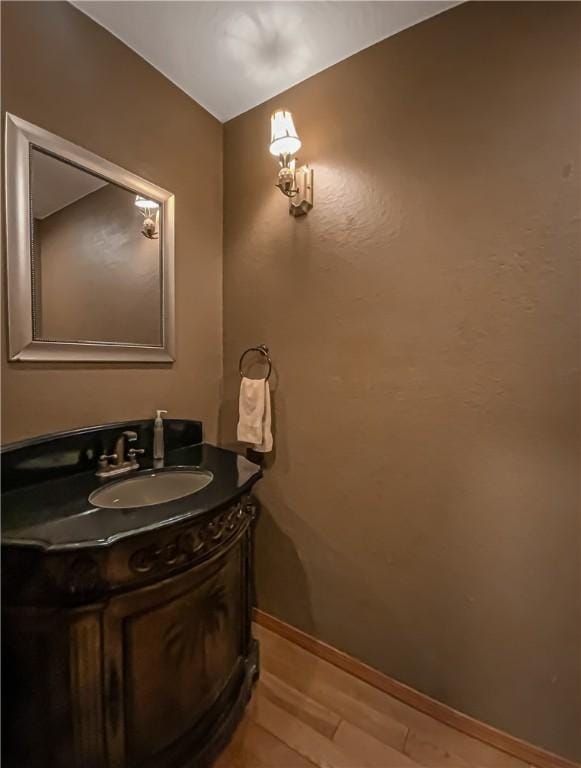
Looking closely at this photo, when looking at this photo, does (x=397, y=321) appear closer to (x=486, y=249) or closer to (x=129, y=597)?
(x=486, y=249)

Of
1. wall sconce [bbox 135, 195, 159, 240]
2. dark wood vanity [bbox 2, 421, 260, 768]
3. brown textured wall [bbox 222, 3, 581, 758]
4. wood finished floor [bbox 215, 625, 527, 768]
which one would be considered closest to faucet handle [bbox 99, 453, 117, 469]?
dark wood vanity [bbox 2, 421, 260, 768]

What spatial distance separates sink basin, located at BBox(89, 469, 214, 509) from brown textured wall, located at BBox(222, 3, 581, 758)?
43 cm

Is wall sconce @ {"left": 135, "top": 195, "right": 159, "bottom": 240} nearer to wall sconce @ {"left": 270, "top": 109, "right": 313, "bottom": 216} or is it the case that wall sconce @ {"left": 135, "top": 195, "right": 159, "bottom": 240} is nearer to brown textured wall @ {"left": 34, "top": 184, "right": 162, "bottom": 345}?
brown textured wall @ {"left": 34, "top": 184, "right": 162, "bottom": 345}

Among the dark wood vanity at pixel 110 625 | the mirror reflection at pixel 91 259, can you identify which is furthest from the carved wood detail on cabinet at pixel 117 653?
the mirror reflection at pixel 91 259

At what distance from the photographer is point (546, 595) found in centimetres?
95

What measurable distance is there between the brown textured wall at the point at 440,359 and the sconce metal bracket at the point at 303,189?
43mm

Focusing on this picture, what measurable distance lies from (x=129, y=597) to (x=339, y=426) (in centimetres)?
85

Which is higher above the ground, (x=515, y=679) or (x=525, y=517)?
(x=525, y=517)

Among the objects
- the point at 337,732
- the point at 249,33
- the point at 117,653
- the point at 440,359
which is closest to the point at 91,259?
the point at 249,33

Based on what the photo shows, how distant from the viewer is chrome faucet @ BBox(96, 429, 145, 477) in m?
1.06

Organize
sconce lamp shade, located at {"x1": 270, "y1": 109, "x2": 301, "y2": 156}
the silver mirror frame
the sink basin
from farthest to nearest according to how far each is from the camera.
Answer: sconce lamp shade, located at {"x1": 270, "y1": 109, "x2": 301, "y2": 156}, the sink basin, the silver mirror frame

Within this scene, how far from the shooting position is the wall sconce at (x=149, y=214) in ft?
4.07

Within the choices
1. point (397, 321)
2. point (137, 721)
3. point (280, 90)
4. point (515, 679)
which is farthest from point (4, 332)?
point (515, 679)

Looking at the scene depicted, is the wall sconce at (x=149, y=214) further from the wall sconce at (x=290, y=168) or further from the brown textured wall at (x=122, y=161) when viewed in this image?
the wall sconce at (x=290, y=168)
